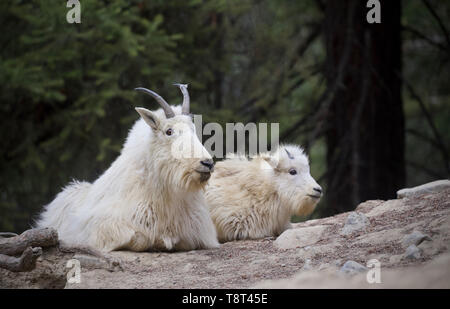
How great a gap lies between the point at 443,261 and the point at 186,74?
9.75 meters

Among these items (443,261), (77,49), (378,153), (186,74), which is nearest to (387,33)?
(378,153)

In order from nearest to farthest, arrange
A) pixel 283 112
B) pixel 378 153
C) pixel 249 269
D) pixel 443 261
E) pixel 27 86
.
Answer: pixel 443 261, pixel 249 269, pixel 27 86, pixel 378 153, pixel 283 112

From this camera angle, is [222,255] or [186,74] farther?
[186,74]

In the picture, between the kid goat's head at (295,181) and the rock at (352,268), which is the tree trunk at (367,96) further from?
the rock at (352,268)

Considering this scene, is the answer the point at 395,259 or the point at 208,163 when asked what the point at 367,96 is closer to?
the point at 208,163

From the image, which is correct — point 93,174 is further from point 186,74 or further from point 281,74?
point 281,74

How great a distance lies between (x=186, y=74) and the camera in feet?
45.9

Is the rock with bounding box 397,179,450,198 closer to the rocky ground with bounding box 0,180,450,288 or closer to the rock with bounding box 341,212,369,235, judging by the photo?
the rocky ground with bounding box 0,180,450,288

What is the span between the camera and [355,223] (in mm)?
7195

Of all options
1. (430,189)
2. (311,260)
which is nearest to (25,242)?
(311,260)

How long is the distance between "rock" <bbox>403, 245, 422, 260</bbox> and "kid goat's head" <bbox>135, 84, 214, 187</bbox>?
8.40 ft

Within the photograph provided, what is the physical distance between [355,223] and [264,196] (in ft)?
6.17

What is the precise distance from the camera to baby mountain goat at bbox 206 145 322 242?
8.55 m
